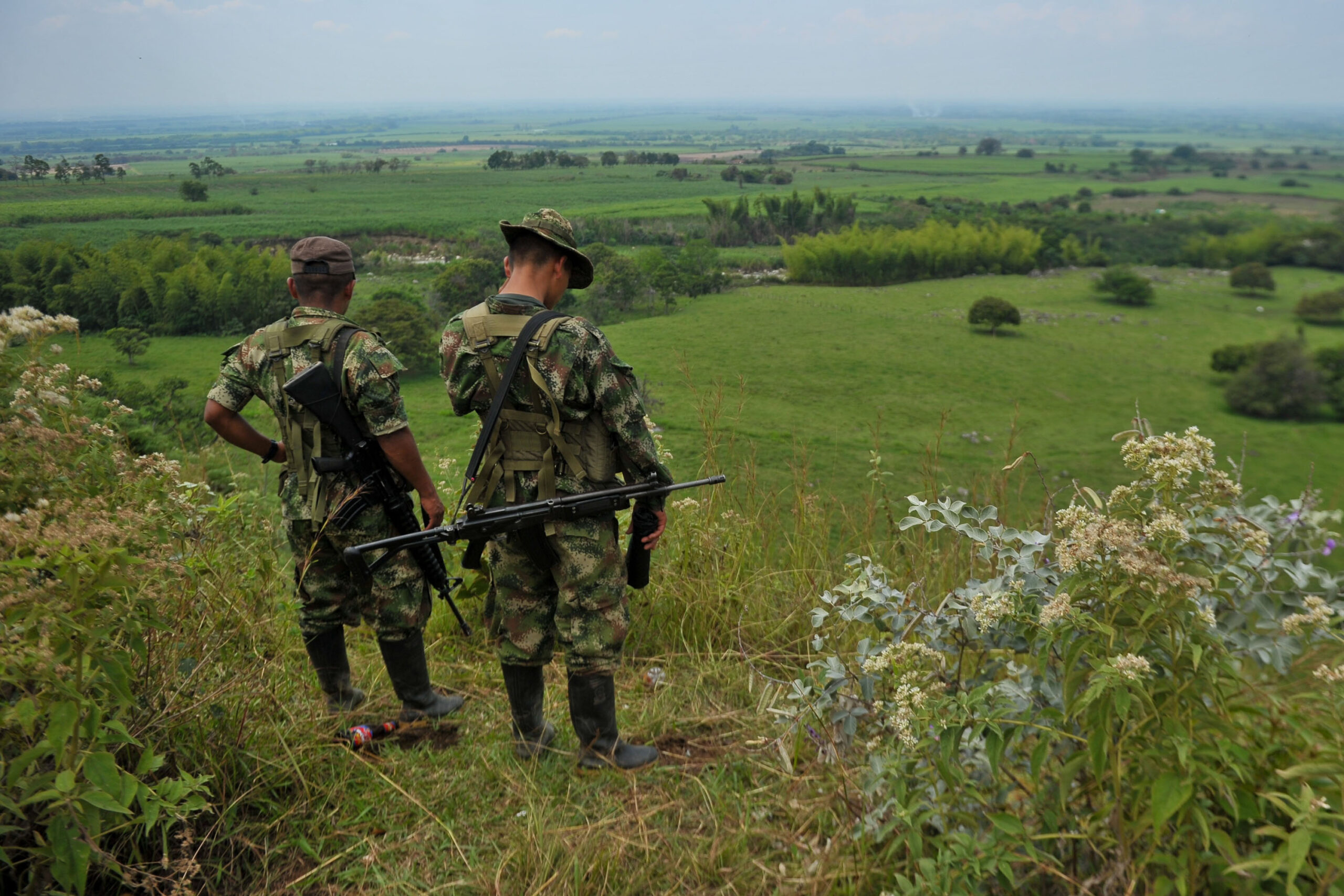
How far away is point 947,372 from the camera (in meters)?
28.0

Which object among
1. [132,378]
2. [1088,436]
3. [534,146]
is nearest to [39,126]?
[132,378]

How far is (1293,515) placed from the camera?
205 centimetres

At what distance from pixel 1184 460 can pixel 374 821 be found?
249 cm

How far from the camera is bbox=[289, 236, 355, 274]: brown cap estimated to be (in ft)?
8.96

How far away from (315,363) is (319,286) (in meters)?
0.29

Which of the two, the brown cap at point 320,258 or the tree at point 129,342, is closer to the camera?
the brown cap at point 320,258

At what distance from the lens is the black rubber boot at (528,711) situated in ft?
9.33

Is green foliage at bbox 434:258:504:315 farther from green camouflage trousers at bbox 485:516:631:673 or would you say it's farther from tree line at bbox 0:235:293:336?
green camouflage trousers at bbox 485:516:631:673

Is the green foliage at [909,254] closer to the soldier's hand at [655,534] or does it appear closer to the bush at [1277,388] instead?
the bush at [1277,388]

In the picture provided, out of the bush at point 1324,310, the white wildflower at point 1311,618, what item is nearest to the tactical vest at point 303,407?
the white wildflower at point 1311,618

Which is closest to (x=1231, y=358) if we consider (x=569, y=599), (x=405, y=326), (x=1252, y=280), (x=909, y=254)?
(x=1252, y=280)

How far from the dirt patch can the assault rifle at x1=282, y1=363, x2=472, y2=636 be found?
3.62 ft

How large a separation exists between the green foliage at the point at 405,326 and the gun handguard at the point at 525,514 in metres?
9.30

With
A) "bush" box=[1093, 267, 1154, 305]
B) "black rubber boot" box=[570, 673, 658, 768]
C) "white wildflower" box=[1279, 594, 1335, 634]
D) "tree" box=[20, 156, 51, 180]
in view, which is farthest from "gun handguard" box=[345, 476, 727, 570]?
"bush" box=[1093, 267, 1154, 305]
